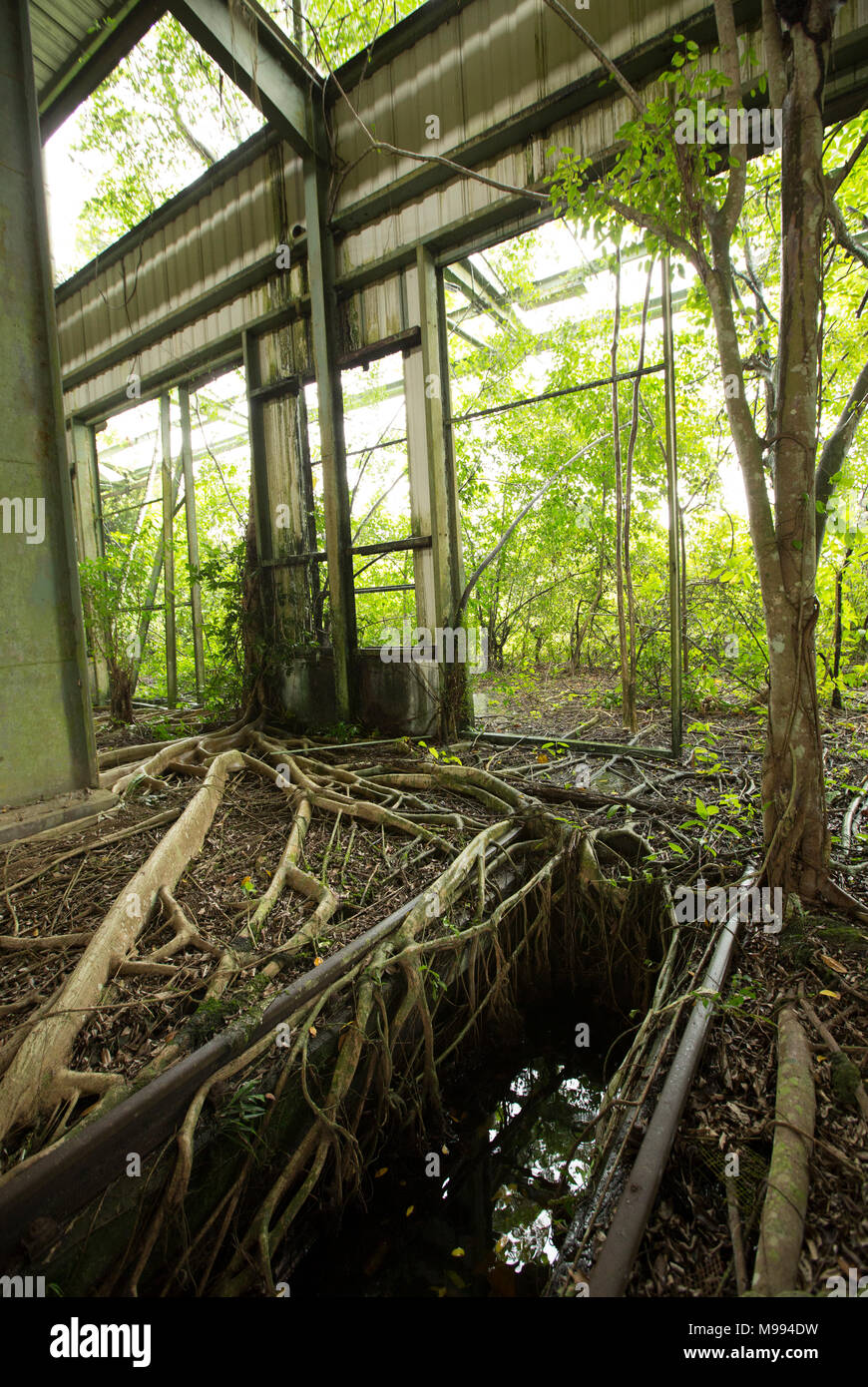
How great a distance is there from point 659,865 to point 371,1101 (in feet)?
6.62

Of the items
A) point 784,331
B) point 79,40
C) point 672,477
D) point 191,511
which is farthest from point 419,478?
point 79,40

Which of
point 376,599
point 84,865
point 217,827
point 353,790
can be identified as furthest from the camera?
point 376,599

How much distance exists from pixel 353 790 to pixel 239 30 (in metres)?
7.36

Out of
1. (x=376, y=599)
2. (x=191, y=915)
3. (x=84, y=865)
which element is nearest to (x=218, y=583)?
(x=376, y=599)

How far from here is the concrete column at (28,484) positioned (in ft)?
13.6

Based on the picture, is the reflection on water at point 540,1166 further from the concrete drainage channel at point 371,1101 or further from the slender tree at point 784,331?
the slender tree at point 784,331

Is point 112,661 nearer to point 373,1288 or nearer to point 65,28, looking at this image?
point 65,28

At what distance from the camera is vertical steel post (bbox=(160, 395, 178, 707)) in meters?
9.23

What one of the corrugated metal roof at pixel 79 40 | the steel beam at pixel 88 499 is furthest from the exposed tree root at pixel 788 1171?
the steel beam at pixel 88 499

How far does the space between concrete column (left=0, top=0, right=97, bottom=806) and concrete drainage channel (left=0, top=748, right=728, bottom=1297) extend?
117 inches

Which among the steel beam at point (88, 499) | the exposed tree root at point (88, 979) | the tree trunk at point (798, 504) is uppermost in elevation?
the steel beam at point (88, 499)

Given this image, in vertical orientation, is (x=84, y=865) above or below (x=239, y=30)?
below

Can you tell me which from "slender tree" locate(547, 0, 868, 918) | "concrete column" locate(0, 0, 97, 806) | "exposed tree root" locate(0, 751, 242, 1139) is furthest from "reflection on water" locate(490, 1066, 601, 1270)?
"concrete column" locate(0, 0, 97, 806)

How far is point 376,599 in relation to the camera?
9414 millimetres
